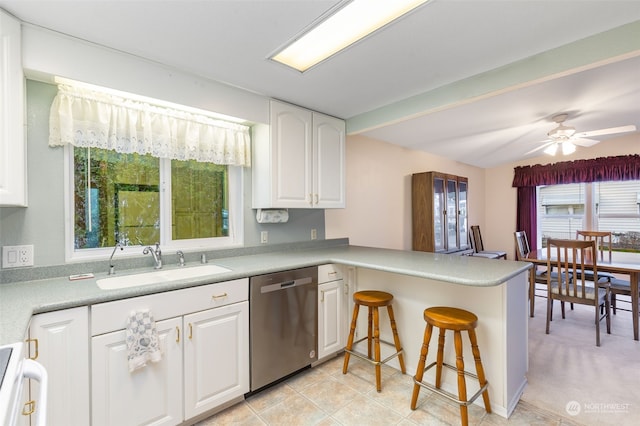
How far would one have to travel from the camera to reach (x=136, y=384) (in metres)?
1.51

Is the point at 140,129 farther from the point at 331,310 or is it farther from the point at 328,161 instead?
the point at 331,310

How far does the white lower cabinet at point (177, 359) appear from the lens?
1.43 m

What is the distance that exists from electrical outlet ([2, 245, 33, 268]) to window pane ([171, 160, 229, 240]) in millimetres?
778

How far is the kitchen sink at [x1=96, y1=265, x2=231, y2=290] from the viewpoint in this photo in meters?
1.74

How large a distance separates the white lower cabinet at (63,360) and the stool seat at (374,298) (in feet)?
5.23

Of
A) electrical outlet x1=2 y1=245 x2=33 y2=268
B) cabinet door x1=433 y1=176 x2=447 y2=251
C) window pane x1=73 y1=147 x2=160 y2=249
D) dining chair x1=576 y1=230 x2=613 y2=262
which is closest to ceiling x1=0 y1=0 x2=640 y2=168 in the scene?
window pane x1=73 y1=147 x2=160 y2=249

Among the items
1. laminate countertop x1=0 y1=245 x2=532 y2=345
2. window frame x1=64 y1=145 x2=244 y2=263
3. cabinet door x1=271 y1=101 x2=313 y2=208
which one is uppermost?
cabinet door x1=271 y1=101 x2=313 y2=208

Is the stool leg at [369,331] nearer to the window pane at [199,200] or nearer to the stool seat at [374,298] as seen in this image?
the stool seat at [374,298]

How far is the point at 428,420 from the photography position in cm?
175

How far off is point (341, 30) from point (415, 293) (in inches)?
70.6

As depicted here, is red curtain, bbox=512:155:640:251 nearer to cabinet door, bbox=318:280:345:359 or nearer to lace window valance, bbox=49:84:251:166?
cabinet door, bbox=318:280:345:359

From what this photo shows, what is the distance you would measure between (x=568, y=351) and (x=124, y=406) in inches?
131

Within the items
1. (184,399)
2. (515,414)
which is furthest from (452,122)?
(184,399)

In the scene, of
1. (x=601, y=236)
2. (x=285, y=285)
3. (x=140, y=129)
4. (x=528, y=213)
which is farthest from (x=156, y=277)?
(x=528, y=213)
